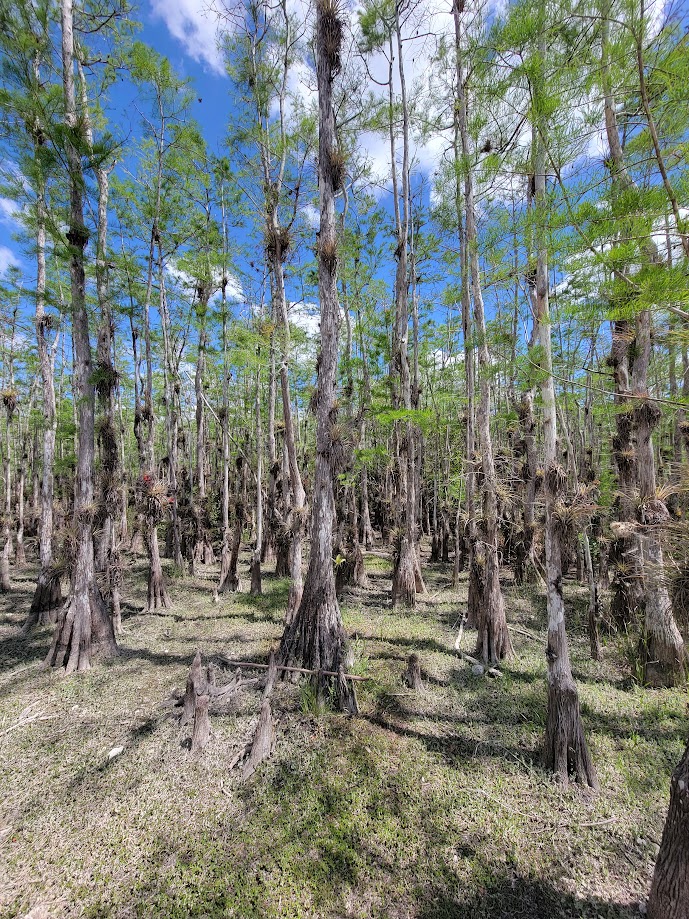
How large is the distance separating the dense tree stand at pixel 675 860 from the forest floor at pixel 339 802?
0.59 m

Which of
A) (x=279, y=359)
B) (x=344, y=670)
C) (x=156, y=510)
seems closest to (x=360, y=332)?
(x=279, y=359)

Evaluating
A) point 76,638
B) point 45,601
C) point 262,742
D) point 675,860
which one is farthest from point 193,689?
point 45,601

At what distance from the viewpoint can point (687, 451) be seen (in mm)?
9758

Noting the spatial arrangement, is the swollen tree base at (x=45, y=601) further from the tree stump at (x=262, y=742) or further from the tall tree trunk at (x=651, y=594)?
the tall tree trunk at (x=651, y=594)

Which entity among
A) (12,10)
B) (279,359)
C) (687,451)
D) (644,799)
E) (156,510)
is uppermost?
(12,10)

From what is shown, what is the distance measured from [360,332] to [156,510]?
30.2ft

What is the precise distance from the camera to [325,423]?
5.80 meters

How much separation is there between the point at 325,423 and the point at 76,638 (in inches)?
230

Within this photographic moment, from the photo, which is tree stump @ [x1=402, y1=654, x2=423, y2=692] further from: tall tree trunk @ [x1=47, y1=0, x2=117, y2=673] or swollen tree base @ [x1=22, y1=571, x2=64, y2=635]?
swollen tree base @ [x1=22, y1=571, x2=64, y2=635]

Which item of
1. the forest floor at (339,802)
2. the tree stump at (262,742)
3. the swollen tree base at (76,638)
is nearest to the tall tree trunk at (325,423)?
the forest floor at (339,802)

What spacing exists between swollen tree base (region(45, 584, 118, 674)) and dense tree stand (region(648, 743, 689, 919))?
7873mm

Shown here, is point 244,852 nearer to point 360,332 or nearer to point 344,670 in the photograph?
point 344,670

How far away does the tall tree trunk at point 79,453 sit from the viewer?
6.51 metres

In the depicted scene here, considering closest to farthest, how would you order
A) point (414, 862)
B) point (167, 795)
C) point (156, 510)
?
point (414, 862)
point (167, 795)
point (156, 510)
